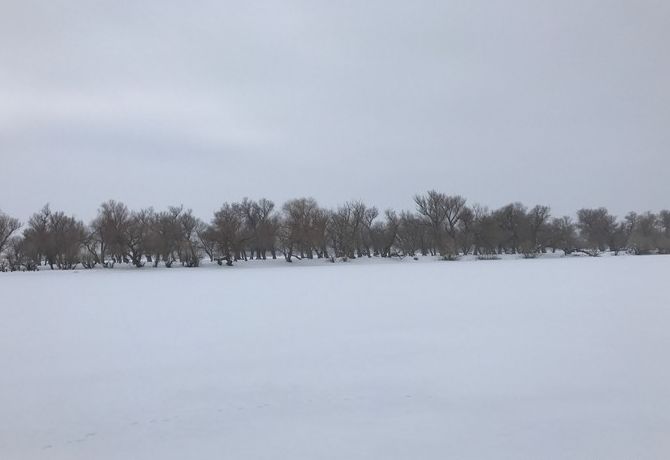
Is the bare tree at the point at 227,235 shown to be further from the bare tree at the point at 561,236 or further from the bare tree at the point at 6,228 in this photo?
the bare tree at the point at 561,236

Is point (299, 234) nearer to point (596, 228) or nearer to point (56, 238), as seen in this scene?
point (56, 238)

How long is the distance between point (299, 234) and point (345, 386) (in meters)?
67.6

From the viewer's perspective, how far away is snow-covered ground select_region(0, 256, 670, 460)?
493 cm

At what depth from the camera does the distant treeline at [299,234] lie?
70.9 m

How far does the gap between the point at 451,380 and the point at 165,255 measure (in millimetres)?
69613

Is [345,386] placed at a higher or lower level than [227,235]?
lower

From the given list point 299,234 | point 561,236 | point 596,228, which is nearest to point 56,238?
point 299,234

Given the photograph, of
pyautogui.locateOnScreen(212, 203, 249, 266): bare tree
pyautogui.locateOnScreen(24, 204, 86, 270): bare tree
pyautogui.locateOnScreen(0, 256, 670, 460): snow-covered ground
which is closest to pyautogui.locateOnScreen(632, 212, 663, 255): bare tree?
pyautogui.locateOnScreen(212, 203, 249, 266): bare tree

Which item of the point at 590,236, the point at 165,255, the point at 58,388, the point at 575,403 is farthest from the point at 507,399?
the point at 590,236

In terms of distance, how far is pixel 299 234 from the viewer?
244ft

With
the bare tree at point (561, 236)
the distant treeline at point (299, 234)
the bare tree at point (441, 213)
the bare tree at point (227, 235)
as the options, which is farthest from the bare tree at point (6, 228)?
the bare tree at point (561, 236)

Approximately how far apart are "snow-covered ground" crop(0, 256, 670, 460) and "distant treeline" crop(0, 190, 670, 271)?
59.0 m

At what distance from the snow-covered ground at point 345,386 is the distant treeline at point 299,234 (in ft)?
193

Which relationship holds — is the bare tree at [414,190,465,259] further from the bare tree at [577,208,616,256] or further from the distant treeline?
the bare tree at [577,208,616,256]
